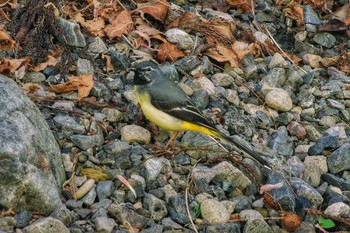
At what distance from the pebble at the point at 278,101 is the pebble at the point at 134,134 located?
1.61 metres

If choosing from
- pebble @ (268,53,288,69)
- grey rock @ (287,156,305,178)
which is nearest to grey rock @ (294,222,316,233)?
grey rock @ (287,156,305,178)

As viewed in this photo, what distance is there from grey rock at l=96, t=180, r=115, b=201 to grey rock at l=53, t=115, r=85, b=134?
0.69 meters

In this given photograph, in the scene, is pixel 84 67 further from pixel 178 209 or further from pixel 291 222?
pixel 291 222

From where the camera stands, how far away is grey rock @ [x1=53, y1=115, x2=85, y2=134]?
20.2 ft

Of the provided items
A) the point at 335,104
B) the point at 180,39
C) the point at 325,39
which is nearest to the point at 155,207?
the point at 180,39

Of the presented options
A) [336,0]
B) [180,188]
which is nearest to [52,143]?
[180,188]

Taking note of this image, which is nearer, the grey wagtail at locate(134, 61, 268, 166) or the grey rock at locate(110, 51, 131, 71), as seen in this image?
the grey wagtail at locate(134, 61, 268, 166)

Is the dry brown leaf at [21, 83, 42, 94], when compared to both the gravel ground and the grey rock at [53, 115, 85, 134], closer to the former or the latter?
the gravel ground

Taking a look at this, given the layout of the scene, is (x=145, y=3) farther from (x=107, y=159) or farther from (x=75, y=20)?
(x=107, y=159)

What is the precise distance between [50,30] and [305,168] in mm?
2876

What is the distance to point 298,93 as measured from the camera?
7.94 metres

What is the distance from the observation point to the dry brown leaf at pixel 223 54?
7891 mm

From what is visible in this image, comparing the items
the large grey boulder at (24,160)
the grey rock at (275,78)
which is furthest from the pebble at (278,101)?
the large grey boulder at (24,160)

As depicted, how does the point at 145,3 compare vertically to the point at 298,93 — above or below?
above
